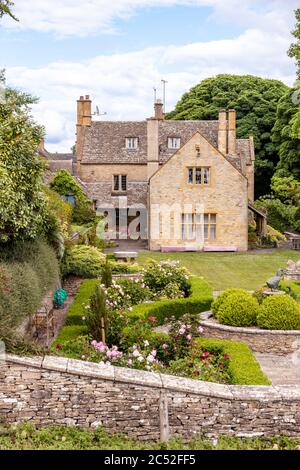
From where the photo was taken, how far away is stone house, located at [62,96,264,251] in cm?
4216

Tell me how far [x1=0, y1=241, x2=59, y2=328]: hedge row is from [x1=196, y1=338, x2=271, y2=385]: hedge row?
466 centimetres

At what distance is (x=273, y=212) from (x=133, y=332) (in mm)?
39077

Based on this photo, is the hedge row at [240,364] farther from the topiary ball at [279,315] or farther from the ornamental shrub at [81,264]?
the ornamental shrub at [81,264]

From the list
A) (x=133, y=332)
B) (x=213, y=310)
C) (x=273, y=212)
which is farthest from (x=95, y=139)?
(x=133, y=332)

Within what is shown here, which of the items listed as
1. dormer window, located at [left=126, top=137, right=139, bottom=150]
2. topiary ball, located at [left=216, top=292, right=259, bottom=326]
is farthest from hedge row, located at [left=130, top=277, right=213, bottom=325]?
dormer window, located at [left=126, top=137, right=139, bottom=150]

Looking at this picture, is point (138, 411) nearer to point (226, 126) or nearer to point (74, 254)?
point (74, 254)

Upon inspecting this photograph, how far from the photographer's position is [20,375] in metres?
11.2

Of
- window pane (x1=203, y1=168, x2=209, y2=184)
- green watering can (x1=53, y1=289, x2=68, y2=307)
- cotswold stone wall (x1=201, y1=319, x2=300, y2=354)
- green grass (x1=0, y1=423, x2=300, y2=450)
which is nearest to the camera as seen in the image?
green grass (x1=0, y1=423, x2=300, y2=450)

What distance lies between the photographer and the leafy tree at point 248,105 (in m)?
63.4

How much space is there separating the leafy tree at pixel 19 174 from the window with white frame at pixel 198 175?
80.4 ft

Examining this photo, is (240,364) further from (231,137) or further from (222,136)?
(231,137)

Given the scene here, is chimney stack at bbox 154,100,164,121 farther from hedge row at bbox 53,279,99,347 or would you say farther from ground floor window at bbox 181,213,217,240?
hedge row at bbox 53,279,99,347

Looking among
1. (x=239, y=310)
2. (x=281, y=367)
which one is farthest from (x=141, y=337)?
(x=239, y=310)

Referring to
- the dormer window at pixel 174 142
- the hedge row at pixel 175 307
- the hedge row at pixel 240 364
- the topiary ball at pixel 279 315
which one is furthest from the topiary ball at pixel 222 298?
the dormer window at pixel 174 142
